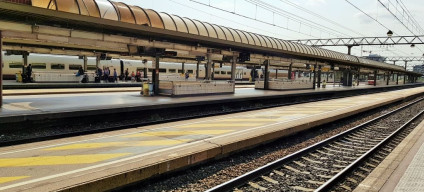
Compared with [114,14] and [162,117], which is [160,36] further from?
[162,117]

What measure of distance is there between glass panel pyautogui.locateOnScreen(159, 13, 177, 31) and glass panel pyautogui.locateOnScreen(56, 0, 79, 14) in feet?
13.9

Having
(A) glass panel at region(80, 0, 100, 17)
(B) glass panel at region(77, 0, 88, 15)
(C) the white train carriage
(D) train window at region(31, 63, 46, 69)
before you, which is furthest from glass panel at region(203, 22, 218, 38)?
(D) train window at region(31, 63, 46, 69)

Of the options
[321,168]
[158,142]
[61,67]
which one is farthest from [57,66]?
[321,168]

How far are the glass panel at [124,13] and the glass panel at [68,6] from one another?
2.10m

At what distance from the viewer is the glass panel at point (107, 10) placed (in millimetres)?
11859

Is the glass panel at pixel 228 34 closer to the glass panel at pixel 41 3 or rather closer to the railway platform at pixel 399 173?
the glass panel at pixel 41 3

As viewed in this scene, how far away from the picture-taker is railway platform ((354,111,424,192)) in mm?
5391

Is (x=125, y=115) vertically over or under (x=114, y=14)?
under

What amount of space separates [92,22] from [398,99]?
25.1m

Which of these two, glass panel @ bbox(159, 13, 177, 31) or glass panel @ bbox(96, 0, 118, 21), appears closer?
glass panel @ bbox(96, 0, 118, 21)

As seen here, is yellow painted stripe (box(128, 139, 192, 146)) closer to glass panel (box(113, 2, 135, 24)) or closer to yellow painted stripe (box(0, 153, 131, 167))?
yellow painted stripe (box(0, 153, 131, 167))

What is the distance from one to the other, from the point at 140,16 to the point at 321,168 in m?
9.85

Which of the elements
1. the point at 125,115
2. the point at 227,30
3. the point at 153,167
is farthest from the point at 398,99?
the point at 153,167

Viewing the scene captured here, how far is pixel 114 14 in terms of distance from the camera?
12.3 metres
